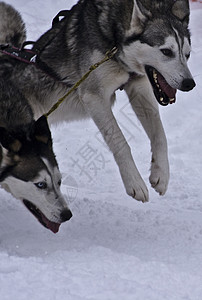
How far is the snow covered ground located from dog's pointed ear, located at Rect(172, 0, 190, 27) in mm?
1495

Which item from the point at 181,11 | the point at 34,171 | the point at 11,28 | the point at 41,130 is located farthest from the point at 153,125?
the point at 11,28

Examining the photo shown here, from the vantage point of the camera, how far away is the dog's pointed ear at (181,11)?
3.97 metres

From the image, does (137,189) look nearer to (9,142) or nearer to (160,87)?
(160,87)

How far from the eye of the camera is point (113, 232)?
4.00 m

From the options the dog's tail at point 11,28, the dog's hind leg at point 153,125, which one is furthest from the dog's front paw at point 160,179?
the dog's tail at point 11,28

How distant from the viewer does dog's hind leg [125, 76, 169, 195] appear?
4.20 metres

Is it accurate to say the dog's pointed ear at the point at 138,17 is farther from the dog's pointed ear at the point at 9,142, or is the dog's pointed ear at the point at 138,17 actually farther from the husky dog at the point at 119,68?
the dog's pointed ear at the point at 9,142

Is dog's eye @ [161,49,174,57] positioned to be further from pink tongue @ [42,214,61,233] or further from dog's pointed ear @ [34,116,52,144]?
pink tongue @ [42,214,61,233]

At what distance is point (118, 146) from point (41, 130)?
0.75m

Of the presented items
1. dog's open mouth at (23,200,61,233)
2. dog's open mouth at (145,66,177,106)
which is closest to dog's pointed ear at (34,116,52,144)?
dog's open mouth at (23,200,61,233)

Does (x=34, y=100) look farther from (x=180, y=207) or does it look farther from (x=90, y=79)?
(x=180, y=207)

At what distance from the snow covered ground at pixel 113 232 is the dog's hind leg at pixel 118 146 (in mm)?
304

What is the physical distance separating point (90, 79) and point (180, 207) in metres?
1.38

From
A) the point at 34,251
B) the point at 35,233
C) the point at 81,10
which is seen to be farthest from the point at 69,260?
the point at 81,10
